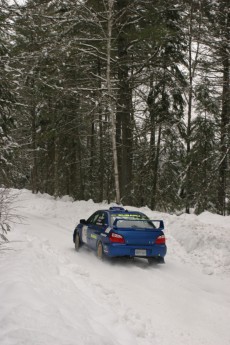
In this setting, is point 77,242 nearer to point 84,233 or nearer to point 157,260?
point 84,233

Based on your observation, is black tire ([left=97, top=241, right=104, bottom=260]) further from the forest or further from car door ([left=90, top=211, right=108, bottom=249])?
the forest

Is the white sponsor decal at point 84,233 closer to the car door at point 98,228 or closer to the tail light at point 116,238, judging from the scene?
the car door at point 98,228

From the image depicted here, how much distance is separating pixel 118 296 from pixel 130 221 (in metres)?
3.78

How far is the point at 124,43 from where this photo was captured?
19.9m

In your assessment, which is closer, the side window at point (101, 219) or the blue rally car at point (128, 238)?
the blue rally car at point (128, 238)

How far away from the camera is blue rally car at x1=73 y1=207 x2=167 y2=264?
10.6m

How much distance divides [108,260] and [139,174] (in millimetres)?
15207

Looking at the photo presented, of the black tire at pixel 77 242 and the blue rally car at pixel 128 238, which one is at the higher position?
the blue rally car at pixel 128 238

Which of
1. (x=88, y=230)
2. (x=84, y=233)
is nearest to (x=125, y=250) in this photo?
(x=88, y=230)

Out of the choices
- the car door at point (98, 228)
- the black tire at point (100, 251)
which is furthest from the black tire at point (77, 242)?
the black tire at point (100, 251)

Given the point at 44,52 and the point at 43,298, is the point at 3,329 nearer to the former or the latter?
the point at 43,298

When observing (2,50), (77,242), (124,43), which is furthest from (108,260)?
(124,43)

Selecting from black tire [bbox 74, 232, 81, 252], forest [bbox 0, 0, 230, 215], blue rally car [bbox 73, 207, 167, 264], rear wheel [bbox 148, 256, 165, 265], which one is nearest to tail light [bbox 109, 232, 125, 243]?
blue rally car [bbox 73, 207, 167, 264]

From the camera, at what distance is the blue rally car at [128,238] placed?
1057cm
